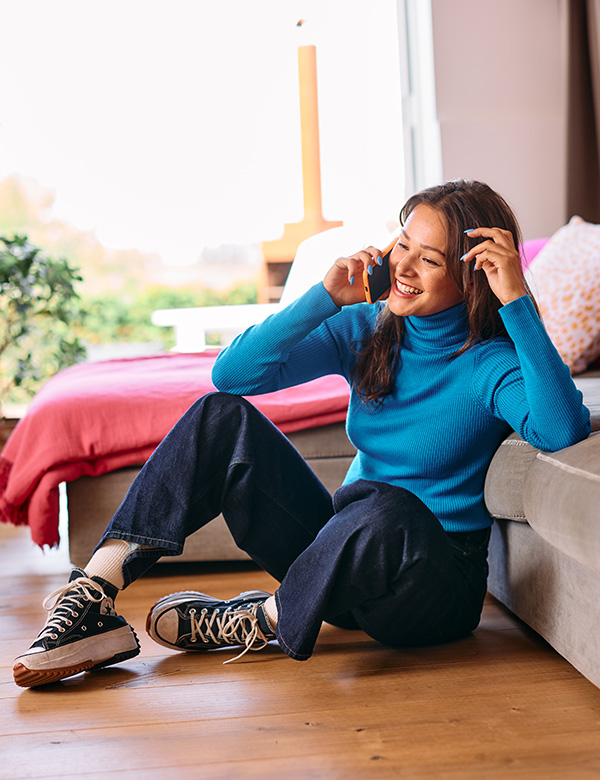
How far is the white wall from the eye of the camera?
3498mm

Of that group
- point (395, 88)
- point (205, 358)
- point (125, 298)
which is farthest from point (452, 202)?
point (125, 298)

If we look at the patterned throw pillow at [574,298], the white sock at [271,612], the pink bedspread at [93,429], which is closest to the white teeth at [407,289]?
the white sock at [271,612]

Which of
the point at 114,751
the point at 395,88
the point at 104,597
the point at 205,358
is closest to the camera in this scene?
the point at 114,751

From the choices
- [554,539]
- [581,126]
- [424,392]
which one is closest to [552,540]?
[554,539]

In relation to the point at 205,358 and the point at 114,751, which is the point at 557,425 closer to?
the point at 114,751

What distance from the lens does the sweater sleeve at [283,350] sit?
4.61 ft

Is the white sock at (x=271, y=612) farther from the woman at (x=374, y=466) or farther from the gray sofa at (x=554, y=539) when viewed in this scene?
the gray sofa at (x=554, y=539)

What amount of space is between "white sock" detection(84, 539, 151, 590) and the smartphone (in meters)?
0.57

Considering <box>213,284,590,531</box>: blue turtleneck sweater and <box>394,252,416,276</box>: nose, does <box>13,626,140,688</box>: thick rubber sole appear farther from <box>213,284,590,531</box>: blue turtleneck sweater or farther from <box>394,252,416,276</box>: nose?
<box>394,252,416,276</box>: nose

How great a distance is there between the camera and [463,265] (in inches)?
51.6

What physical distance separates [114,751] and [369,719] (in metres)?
0.35

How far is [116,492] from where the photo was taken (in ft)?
6.46

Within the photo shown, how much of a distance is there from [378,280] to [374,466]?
0.33 meters

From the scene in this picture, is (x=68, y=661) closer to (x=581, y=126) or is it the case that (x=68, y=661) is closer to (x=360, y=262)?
(x=360, y=262)
